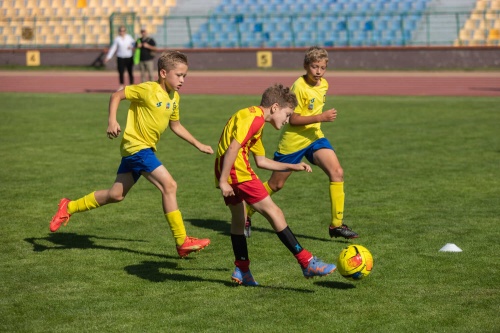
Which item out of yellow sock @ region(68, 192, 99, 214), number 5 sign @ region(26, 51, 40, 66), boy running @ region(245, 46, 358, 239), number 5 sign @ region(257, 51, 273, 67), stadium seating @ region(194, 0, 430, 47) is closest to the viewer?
yellow sock @ region(68, 192, 99, 214)

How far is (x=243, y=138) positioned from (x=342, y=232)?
2.49 m

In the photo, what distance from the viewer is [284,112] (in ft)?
22.5

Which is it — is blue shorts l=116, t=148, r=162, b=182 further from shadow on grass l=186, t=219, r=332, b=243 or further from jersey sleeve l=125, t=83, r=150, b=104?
shadow on grass l=186, t=219, r=332, b=243

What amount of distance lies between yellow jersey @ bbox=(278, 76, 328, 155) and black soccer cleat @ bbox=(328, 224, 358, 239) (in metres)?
0.98

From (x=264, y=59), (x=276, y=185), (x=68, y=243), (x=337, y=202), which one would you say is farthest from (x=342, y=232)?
(x=264, y=59)

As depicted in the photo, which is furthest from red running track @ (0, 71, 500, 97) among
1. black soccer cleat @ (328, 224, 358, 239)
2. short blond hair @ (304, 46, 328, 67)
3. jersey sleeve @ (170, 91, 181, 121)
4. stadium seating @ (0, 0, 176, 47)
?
jersey sleeve @ (170, 91, 181, 121)

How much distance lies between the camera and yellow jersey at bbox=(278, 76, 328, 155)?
9.13m

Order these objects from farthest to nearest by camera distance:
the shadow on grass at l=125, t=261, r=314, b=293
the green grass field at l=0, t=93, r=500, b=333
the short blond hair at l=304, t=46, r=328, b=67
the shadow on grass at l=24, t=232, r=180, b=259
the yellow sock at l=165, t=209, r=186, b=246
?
1. the short blond hair at l=304, t=46, r=328, b=67
2. the shadow on grass at l=24, t=232, r=180, b=259
3. the yellow sock at l=165, t=209, r=186, b=246
4. the shadow on grass at l=125, t=261, r=314, b=293
5. the green grass field at l=0, t=93, r=500, b=333

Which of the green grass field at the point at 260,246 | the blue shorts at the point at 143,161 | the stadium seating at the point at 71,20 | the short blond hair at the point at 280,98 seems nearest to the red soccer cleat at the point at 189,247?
the green grass field at the point at 260,246

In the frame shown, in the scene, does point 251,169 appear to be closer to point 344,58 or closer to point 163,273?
point 163,273

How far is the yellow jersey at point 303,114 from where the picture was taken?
9.13 m

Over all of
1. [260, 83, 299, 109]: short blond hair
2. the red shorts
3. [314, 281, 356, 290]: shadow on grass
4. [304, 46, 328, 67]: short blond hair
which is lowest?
[314, 281, 356, 290]: shadow on grass

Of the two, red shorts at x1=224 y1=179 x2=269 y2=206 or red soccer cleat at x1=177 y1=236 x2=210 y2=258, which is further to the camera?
red soccer cleat at x1=177 y1=236 x2=210 y2=258

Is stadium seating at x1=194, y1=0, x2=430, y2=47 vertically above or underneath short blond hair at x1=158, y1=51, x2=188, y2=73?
underneath
